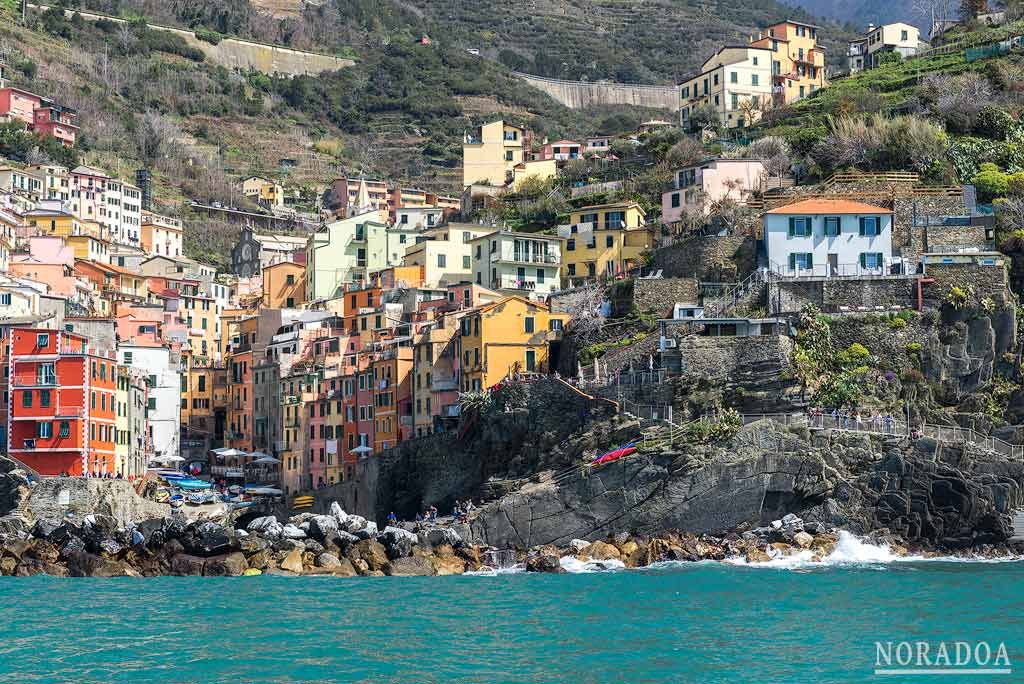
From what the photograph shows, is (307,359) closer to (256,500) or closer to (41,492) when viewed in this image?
(256,500)

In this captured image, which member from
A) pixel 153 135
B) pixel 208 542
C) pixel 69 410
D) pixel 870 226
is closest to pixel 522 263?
pixel 870 226

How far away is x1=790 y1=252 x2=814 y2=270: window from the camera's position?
77.4 metres

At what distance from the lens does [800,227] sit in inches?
3076

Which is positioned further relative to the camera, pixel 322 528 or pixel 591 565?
pixel 322 528

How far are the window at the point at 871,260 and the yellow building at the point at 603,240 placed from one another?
1920 cm

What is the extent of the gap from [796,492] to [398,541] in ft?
50.5

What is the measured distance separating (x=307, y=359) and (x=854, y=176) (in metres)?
32.7

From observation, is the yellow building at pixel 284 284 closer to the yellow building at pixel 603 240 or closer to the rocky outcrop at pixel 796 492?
the yellow building at pixel 603 240

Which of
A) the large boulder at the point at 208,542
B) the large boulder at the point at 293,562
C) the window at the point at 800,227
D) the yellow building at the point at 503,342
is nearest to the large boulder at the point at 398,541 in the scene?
the large boulder at the point at 293,562

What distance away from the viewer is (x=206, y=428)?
10319 centimetres

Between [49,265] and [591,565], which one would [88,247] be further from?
[591,565]

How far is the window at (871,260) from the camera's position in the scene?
77000mm

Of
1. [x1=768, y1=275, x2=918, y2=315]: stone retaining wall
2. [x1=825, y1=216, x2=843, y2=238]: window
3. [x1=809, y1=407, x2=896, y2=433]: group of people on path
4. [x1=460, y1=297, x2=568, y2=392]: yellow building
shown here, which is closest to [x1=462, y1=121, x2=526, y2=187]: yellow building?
[x1=460, y1=297, x2=568, y2=392]: yellow building

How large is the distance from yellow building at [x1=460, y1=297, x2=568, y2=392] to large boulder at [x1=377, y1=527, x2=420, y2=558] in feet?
49.0
